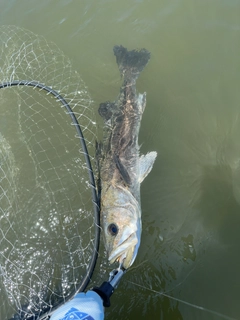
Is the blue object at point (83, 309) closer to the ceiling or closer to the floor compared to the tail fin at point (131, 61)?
closer to the floor

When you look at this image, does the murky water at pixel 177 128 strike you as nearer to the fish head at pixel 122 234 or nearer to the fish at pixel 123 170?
the fish at pixel 123 170

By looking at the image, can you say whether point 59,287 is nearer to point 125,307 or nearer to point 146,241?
point 125,307

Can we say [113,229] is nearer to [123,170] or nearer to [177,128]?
[123,170]

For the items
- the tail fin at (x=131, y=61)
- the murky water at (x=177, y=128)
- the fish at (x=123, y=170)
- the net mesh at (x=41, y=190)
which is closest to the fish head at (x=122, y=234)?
the fish at (x=123, y=170)

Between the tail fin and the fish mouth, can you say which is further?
the tail fin

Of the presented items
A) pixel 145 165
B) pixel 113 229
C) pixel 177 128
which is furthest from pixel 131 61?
pixel 113 229

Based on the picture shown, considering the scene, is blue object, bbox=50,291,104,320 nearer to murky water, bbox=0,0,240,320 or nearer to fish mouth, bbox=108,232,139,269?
fish mouth, bbox=108,232,139,269

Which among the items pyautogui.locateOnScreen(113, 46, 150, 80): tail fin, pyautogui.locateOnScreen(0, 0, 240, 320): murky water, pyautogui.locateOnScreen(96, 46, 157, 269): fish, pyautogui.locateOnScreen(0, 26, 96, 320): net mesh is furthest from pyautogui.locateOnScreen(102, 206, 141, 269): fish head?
pyautogui.locateOnScreen(113, 46, 150, 80): tail fin
